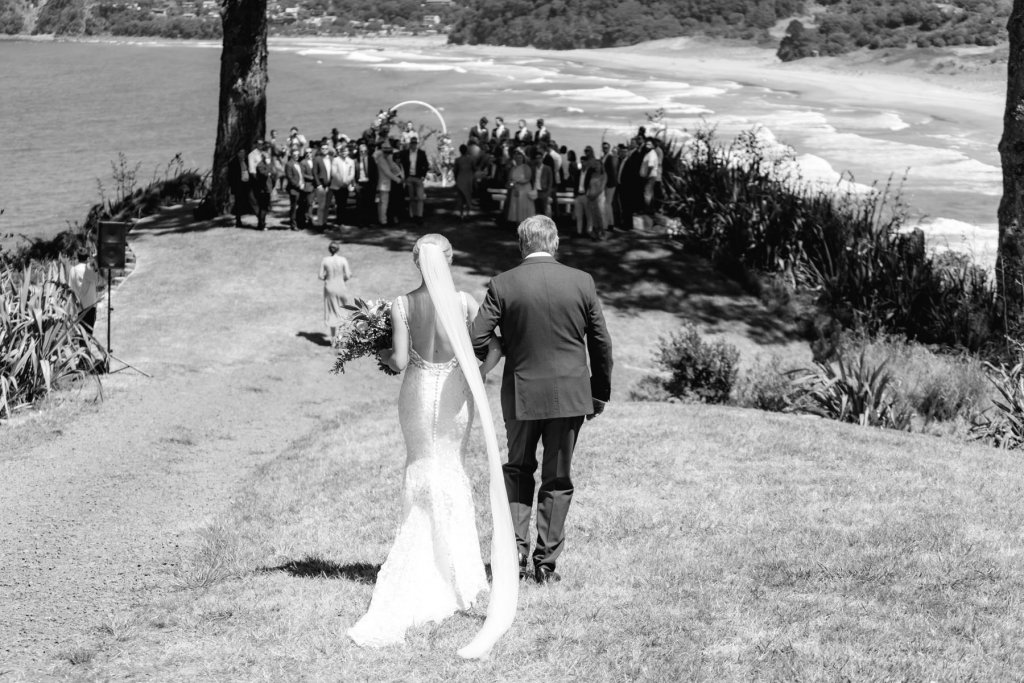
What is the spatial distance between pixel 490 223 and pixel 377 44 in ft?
544

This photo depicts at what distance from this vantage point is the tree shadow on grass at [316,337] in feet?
54.6

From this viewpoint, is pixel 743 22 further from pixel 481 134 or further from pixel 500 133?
pixel 481 134

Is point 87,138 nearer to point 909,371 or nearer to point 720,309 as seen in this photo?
point 720,309

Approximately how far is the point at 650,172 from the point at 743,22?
11150 cm

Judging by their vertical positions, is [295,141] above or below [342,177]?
above

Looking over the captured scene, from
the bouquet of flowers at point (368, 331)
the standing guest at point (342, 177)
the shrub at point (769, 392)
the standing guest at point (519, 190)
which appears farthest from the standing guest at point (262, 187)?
the bouquet of flowers at point (368, 331)

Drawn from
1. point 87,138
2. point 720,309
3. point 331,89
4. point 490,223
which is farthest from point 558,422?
point 331,89

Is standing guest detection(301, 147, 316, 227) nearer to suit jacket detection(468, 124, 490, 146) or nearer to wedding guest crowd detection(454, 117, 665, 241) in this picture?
wedding guest crowd detection(454, 117, 665, 241)

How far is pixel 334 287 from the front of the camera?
16.5 meters

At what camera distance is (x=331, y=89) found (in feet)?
332

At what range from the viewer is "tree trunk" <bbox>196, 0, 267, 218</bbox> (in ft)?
78.5

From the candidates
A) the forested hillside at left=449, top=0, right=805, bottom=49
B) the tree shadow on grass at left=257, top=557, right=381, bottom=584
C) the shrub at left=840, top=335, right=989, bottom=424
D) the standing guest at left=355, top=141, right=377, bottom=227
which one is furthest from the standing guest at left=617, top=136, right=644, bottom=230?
the forested hillside at left=449, top=0, right=805, bottom=49

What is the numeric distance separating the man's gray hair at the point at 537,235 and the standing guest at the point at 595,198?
15.6 metres

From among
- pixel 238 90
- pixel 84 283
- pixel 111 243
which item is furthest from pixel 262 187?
pixel 111 243
